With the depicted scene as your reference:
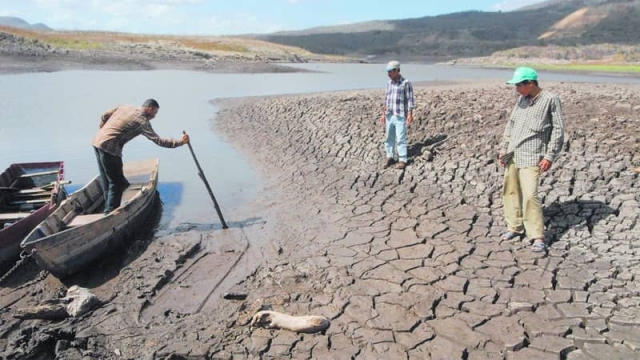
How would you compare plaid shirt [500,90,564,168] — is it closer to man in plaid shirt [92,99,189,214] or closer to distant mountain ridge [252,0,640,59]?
man in plaid shirt [92,99,189,214]

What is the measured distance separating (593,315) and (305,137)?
9.70 meters

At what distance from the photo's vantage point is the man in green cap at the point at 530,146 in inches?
216

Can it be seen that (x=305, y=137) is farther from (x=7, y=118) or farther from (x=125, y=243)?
(x=7, y=118)

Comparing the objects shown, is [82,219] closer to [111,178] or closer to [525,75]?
[111,178]

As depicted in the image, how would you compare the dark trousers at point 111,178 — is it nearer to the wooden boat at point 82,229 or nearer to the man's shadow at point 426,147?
the wooden boat at point 82,229

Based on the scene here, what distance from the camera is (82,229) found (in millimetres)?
6227

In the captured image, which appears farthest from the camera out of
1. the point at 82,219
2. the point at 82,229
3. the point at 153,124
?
the point at 153,124

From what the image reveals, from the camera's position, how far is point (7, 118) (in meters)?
18.1

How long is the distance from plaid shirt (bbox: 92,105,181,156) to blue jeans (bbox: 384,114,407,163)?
4.06m

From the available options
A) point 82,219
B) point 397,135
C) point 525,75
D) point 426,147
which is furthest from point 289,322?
point 426,147

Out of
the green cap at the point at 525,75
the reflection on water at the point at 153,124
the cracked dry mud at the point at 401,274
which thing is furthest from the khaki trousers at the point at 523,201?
the reflection on water at the point at 153,124

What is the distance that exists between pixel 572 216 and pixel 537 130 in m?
1.75

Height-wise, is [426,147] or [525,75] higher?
[525,75]

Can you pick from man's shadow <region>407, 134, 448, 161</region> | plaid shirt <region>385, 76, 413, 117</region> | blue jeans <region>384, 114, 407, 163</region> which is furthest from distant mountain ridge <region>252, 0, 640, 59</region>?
Result: plaid shirt <region>385, 76, 413, 117</region>
